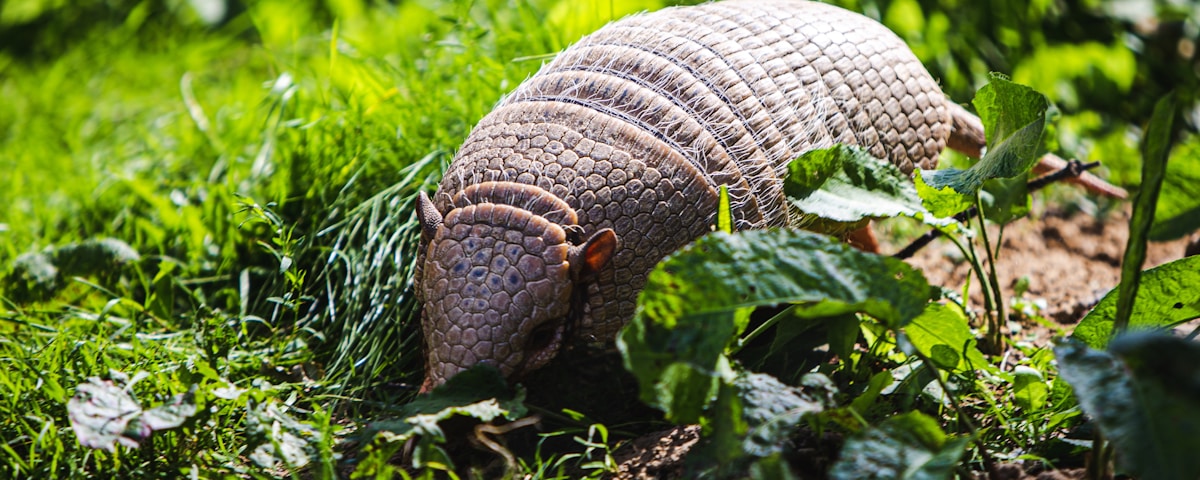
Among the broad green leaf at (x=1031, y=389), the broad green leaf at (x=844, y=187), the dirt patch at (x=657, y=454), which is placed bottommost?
the dirt patch at (x=657, y=454)

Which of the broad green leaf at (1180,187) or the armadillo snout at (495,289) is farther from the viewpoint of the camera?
the armadillo snout at (495,289)

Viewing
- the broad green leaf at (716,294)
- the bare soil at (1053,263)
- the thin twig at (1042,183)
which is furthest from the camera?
the bare soil at (1053,263)

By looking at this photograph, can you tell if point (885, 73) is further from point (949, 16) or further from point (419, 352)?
point (949, 16)

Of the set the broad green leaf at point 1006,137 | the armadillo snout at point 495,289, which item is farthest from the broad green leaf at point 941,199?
the armadillo snout at point 495,289

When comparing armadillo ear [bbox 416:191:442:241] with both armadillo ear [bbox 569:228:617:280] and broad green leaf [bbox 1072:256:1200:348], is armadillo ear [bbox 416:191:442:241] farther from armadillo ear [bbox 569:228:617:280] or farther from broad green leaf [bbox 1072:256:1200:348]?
broad green leaf [bbox 1072:256:1200:348]

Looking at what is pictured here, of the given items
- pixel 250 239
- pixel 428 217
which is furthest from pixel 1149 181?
pixel 250 239

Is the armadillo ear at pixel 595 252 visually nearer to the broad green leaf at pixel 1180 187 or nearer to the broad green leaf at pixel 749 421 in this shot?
the broad green leaf at pixel 749 421

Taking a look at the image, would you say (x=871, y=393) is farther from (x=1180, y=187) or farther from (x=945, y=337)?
(x=1180, y=187)
